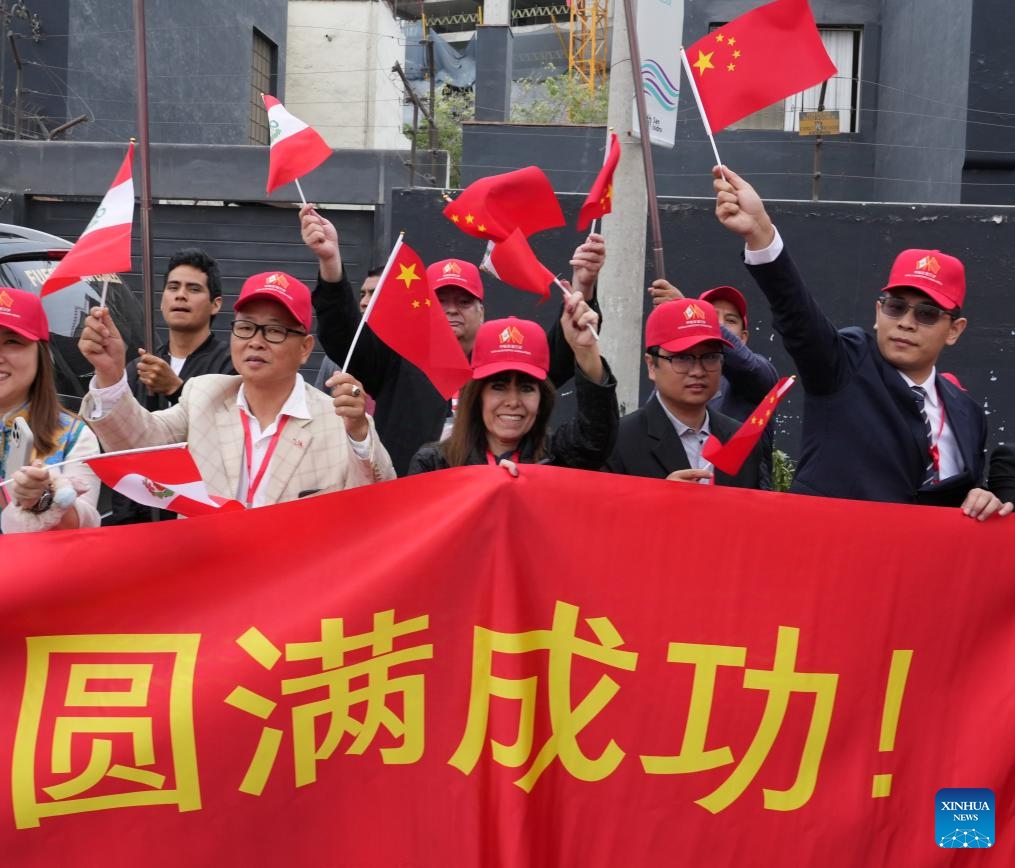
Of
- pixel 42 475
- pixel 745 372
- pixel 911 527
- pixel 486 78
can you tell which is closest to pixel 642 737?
pixel 911 527

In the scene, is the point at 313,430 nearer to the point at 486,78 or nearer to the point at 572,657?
the point at 572,657

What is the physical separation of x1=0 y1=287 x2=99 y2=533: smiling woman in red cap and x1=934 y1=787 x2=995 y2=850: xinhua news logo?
2.42m

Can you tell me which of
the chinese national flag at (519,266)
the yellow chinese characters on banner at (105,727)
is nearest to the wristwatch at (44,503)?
the yellow chinese characters on banner at (105,727)

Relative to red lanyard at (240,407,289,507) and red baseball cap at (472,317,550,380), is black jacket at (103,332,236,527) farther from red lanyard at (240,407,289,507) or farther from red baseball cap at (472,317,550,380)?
red baseball cap at (472,317,550,380)

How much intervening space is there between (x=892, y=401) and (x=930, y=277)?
15.5 inches

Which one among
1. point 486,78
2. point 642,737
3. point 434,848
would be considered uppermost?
point 486,78

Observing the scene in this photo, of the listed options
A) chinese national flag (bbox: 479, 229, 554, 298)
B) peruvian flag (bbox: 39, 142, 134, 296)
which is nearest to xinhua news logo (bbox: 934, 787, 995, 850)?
chinese national flag (bbox: 479, 229, 554, 298)

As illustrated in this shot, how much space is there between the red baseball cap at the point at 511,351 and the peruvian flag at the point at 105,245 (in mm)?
1081

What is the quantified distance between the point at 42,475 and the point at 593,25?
21771 mm

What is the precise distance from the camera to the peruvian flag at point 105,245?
13.2 feet

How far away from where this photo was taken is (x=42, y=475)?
344cm

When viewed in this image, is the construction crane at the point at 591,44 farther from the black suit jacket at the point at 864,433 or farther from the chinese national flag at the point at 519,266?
the black suit jacket at the point at 864,433

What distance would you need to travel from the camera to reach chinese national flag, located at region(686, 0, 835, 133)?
14.6 feet

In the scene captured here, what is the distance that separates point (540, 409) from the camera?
167 inches
